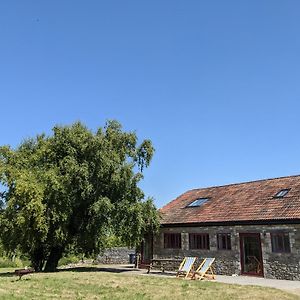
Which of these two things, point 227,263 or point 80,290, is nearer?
point 80,290

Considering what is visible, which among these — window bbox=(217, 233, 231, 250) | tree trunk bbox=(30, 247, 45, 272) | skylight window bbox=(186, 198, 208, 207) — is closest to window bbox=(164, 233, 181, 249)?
skylight window bbox=(186, 198, 208, 207)

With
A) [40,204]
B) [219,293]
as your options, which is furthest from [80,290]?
[40,204]

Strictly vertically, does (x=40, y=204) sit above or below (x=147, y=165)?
below

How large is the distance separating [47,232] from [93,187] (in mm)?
3907

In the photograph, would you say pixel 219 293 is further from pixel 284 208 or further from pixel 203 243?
pixel 203 243

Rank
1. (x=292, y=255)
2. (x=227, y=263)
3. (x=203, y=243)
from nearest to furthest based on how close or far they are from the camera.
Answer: (x=292, y=255) < (x=227, y=263) < (x=203, y=243)

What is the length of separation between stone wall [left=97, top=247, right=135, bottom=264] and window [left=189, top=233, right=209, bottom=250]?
11525mm

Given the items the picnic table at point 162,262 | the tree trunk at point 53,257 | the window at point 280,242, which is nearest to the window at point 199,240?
the picnic table at point 162,262

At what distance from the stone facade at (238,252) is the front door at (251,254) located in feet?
0.72

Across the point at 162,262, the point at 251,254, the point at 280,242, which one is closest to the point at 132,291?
the point at 280,242

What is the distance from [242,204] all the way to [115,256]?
14919 mm

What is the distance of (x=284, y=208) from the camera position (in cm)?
2164

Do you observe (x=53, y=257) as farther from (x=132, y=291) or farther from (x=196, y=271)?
(x=132, y=291)

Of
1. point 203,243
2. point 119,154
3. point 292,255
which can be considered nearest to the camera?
point 292,255
